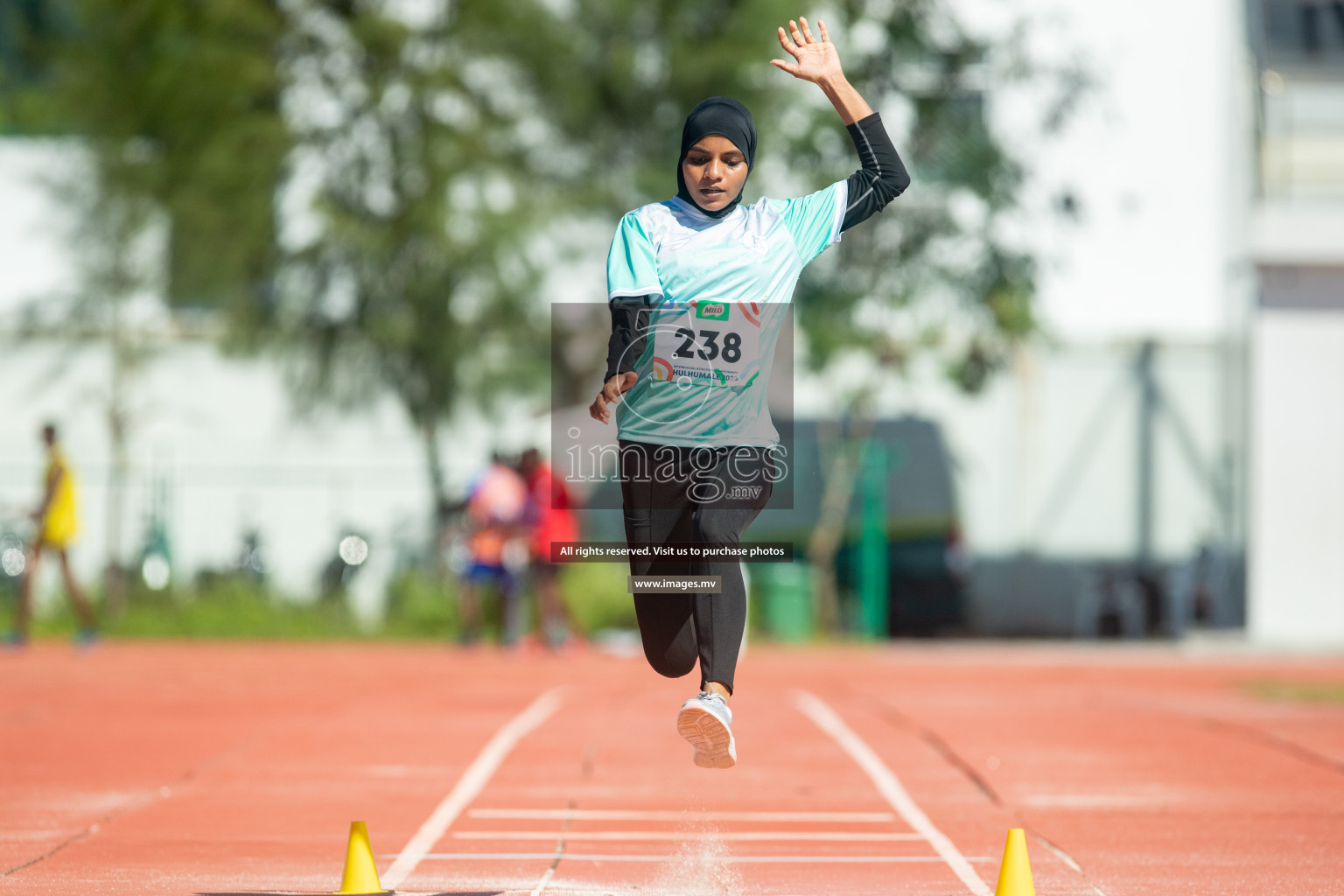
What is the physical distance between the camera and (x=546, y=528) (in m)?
17.3

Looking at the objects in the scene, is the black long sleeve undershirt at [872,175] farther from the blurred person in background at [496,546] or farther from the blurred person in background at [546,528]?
the blurred person in background at [496,546]

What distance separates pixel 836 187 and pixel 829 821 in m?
3.30

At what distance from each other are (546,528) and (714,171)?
12.0 m

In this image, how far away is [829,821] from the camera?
7.81 m

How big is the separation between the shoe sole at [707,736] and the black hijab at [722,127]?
1659mm

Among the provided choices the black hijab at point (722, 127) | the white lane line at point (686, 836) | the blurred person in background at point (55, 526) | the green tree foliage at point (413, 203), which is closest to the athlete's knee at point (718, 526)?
the black hijab at point (722, 127)

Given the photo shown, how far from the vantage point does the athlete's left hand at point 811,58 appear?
224 inches

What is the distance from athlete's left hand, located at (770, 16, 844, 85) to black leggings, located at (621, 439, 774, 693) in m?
1.28

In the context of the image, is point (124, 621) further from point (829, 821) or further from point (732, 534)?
point (732, 534)

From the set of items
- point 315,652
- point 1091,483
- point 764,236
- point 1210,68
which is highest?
point 1210,68

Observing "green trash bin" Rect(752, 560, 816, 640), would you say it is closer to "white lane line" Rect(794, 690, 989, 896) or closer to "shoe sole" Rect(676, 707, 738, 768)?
"white lane line" Rect(794, 690, 989, 896)

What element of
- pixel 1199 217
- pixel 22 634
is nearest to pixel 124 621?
pixel 22 634

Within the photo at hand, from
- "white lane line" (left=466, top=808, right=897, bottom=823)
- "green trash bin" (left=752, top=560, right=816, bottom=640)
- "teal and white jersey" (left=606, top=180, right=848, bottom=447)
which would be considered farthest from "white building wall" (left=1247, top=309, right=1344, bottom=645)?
"teal and white jersey" (left=606, top=180, right=848, bottom=447)

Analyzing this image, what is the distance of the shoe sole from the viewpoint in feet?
17.8
